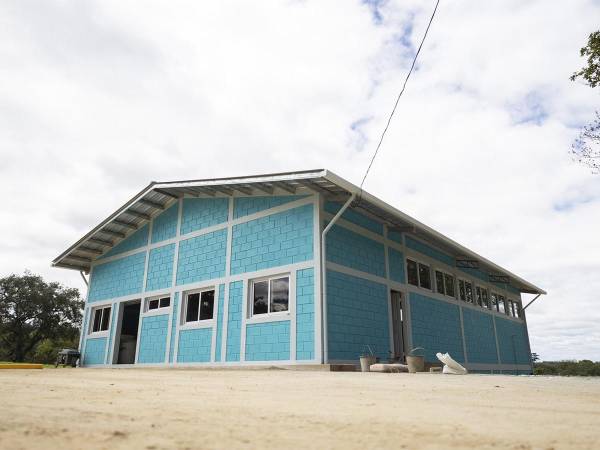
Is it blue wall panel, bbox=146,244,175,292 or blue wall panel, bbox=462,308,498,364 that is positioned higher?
blue wall panel, bbox=146,244,175,292

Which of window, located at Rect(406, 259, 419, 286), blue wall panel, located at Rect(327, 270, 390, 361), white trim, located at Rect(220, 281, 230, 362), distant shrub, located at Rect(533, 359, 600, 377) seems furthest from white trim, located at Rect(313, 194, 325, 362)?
distant shrub, located at Rect(533, 359, 600, 377)

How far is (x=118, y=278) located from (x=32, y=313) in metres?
15.6

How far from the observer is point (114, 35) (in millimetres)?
6895

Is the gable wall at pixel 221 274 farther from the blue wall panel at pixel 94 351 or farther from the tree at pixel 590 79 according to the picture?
the tree at pixel 590 79

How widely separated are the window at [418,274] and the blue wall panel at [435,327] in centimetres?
46

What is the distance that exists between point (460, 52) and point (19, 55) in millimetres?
8115

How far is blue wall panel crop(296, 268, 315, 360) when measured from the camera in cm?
959

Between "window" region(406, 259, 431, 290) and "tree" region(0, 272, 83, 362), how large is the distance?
2387 cm

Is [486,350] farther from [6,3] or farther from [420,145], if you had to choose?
[6,3]

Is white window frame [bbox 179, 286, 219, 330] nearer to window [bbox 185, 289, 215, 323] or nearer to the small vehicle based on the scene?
window [bbox 185, 289, 215, 323]

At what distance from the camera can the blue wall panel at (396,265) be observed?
41.1 ft

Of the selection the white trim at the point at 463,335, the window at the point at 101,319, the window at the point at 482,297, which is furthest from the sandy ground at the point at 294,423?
the window at the point at 482,297

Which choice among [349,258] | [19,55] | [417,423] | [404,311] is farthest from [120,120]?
[417,423]

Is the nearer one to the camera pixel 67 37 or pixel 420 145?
pixel 67 37
